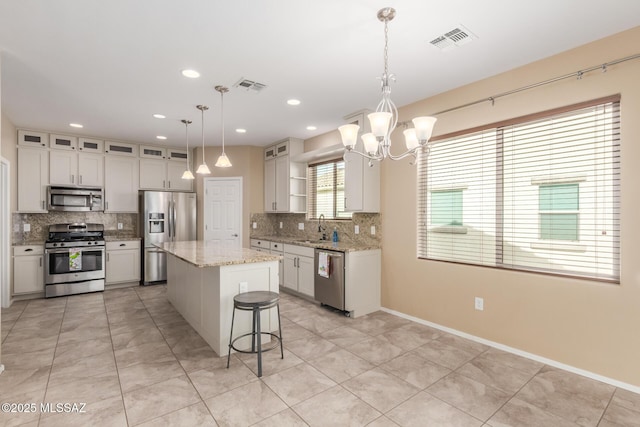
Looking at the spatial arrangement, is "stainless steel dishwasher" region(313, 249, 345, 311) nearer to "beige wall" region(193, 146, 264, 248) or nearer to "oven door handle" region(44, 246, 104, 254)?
"beige wall" region(193, 146, 264, 248)

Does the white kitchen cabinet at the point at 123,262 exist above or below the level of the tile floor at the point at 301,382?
above

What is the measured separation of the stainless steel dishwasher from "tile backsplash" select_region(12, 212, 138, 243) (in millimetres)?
3952

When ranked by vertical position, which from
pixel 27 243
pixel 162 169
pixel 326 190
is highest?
pixel 162 169

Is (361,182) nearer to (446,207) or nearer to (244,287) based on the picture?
(446,207)

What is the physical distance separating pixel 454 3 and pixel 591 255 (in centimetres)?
223

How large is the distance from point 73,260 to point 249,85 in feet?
13.5

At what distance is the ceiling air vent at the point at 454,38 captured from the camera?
2398 mm

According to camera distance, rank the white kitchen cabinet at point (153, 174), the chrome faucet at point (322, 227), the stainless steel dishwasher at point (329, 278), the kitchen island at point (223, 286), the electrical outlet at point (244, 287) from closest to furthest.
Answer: the kitchen island at point (223, 286) → the electrical outlet at point (244, 287) → the stainless steel dishwasher at point (329, 278) → the chrome faucet at point (322, 227) → the white kitchen cabinet at point (153, 174)

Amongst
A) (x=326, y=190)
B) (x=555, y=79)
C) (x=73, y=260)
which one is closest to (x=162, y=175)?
(x=73, y=260)

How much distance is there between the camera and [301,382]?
251 centimetres

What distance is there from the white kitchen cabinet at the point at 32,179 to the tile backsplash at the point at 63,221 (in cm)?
27

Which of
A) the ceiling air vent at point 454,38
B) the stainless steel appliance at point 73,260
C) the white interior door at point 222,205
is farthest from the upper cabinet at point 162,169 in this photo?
the ceiling air vent at point 454,38

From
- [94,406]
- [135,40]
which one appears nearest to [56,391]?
[94,406]

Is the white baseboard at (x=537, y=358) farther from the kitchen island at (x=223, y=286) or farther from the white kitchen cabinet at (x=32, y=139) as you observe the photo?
the white kitchen cabinet at (x=32, y=139)
